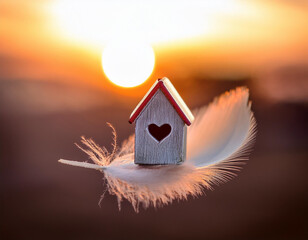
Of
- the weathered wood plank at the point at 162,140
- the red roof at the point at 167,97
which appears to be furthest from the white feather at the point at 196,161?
the red roof at the point at 167,97

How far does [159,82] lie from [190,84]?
166cm

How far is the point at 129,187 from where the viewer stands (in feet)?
3.81

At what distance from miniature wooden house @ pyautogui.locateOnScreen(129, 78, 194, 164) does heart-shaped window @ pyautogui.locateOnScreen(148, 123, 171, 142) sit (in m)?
0.04

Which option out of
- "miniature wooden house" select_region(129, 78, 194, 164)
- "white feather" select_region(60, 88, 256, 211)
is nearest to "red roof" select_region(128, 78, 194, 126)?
"miniature wooden house" select_region(129, 78, 194, 164)

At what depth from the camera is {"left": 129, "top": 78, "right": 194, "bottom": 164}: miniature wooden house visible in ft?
3.90

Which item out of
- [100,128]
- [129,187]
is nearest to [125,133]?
[100,128]

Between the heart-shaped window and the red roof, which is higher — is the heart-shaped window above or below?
below

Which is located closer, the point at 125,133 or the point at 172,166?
the point at 172,166

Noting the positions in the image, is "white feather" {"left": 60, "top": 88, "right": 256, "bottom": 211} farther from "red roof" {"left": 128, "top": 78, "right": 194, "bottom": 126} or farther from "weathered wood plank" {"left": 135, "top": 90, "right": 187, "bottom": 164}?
"red roof" {"left": 128, "top": 78, "right": 194, "bottom": 126}

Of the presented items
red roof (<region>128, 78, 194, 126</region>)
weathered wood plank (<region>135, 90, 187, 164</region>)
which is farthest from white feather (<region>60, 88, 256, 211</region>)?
red roof (<region>128, 78, 194, 126</region>)

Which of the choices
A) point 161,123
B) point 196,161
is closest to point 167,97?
point 161,123

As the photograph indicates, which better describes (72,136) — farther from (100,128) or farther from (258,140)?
(258,140)

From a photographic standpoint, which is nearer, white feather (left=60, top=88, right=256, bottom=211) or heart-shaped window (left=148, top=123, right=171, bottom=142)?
white feather (left=60, top=88, right=256, bottom=211)

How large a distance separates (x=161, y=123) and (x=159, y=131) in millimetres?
72
